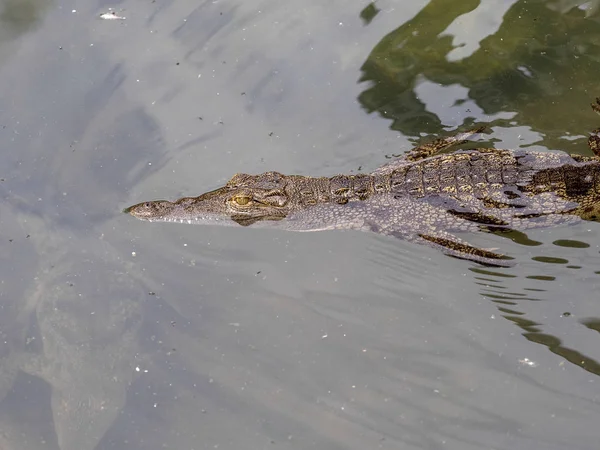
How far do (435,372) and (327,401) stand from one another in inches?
38.9

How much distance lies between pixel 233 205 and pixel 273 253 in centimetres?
64

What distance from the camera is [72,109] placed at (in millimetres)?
6773

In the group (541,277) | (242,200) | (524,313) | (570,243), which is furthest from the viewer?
(242,200)

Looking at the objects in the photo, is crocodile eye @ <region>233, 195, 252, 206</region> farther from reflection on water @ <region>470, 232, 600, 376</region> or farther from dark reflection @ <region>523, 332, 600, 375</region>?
dark reflection @ <region>523, 332, 600, 375</region>

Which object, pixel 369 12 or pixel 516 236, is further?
pixel 369 12

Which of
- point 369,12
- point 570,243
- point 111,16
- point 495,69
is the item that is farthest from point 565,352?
point 111,16

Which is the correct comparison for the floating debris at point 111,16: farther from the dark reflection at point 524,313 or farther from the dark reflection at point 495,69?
the dark reflection at point 524,313

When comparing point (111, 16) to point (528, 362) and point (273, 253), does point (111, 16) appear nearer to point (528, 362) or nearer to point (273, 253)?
point (273, 253)

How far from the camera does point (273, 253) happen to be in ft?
19.3

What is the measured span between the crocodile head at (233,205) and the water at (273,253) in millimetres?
188

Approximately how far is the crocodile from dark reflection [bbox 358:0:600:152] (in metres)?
0.38

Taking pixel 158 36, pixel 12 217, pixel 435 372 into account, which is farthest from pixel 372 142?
pixel 12 217

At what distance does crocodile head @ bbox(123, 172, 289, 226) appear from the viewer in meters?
5.89

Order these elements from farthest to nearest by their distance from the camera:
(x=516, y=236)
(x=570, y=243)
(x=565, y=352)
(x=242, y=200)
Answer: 1. (x=242, y=200)
2. (x=516, y=236)
3. (x=570, y=243)
4. (x=565, y=352)
